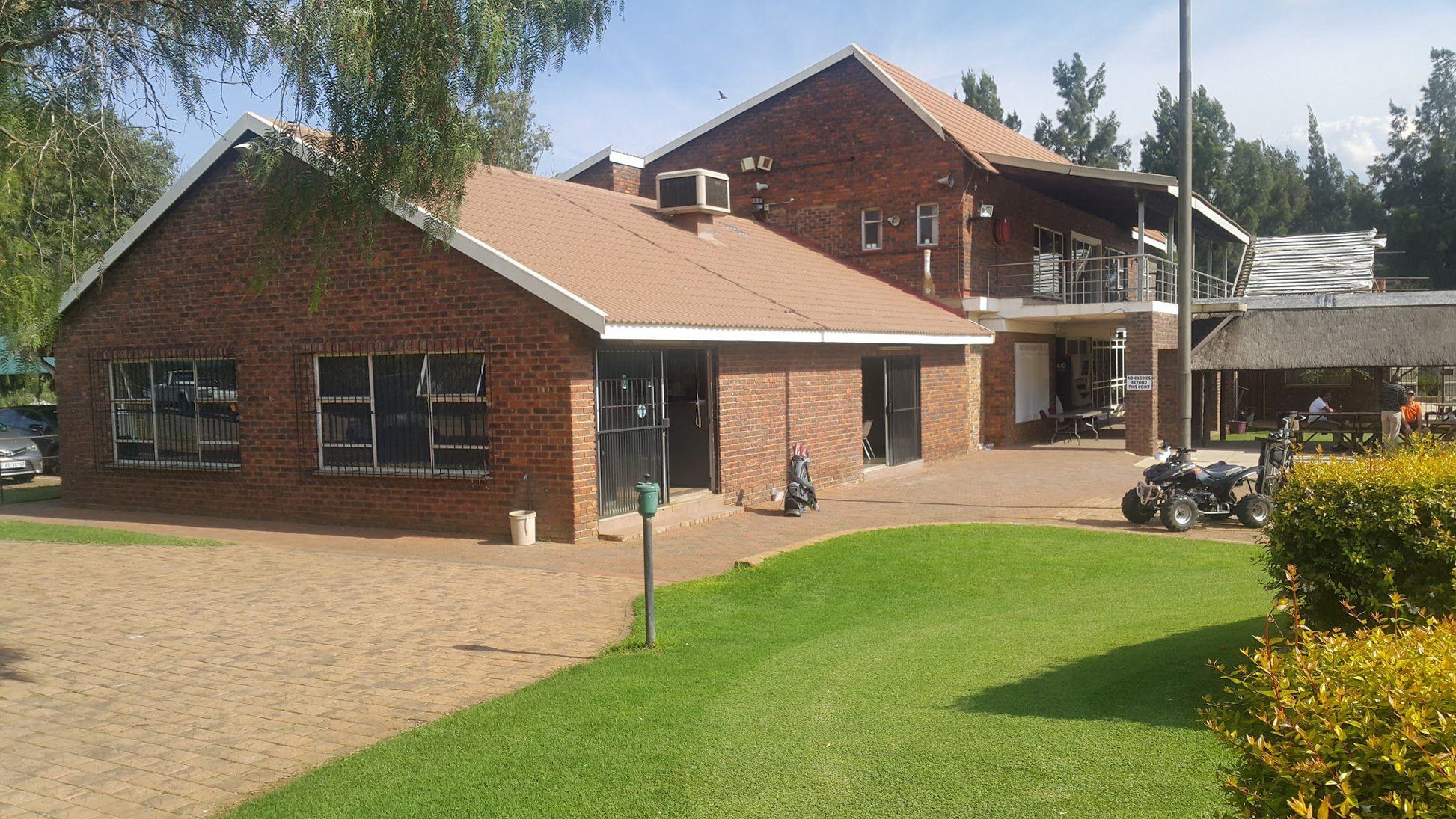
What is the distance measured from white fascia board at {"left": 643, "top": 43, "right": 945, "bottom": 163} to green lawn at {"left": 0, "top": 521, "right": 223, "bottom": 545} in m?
15.8

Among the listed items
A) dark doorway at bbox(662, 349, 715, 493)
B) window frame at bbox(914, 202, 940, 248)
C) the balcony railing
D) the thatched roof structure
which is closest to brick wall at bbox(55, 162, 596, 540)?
dark doorway at bbox(662, 349, 715, 493)

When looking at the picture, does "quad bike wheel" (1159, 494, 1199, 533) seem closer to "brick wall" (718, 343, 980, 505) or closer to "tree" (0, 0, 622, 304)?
"brick wall" (718, 343, 980, 505)

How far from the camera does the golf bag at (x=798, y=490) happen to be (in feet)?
47.5

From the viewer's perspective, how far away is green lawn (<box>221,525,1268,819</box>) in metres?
4.69

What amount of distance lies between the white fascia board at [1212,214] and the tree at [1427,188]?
3026 centimetres

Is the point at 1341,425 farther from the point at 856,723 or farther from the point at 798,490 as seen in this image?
the point at 856,723

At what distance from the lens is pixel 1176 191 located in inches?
838

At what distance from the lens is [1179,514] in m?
12.6

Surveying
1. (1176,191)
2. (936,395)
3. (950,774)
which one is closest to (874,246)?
(936,395)

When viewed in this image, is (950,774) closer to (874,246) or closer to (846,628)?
(846,628)

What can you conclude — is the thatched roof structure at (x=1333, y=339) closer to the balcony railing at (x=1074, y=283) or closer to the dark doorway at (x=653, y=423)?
the balcony railing at (x=1074, y=283)

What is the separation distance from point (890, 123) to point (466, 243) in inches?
530

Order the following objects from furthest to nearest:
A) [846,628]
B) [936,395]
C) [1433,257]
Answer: [1433,257] < [936,395] < [846,628]

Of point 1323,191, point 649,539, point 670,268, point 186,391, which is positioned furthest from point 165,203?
point 1323,191
